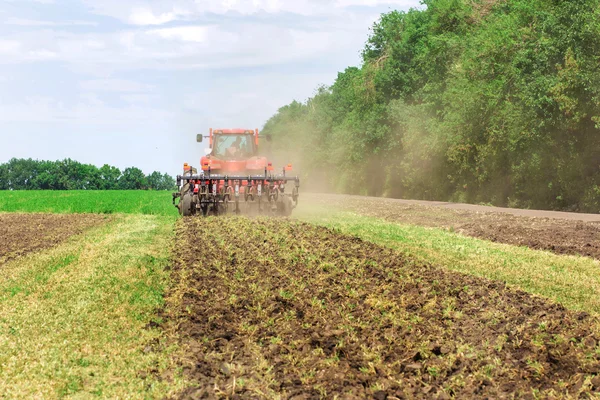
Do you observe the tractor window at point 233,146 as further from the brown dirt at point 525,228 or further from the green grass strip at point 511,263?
the green grass strip at point 511,263

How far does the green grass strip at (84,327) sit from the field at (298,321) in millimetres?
25

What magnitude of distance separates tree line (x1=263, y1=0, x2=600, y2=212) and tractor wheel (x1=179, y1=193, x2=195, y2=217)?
1634 centimetres

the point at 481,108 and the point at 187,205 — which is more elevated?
the point at 481,108

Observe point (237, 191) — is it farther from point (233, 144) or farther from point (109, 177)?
point (109, 177)

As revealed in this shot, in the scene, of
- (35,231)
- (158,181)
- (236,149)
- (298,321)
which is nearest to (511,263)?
(298,321)

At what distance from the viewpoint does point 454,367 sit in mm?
6820

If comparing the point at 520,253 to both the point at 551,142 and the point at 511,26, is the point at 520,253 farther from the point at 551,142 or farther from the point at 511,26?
the point at 511,26

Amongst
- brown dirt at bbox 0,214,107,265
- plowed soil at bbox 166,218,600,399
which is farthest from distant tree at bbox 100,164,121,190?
plowed soil at bbox 166,218,600,399

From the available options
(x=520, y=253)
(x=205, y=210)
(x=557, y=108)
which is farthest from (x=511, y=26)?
(x=520, y=253)

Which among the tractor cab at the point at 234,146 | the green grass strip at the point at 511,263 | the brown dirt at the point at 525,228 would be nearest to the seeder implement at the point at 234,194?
the tractor cab at the point at 234,146

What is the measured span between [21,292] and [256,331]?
4672 millimetres

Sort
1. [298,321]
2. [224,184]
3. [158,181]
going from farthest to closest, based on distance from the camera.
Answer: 1. [158,181]
2. [224,184]
3. [298,321]

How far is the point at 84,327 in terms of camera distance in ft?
27.2

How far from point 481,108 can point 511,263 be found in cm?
2746
